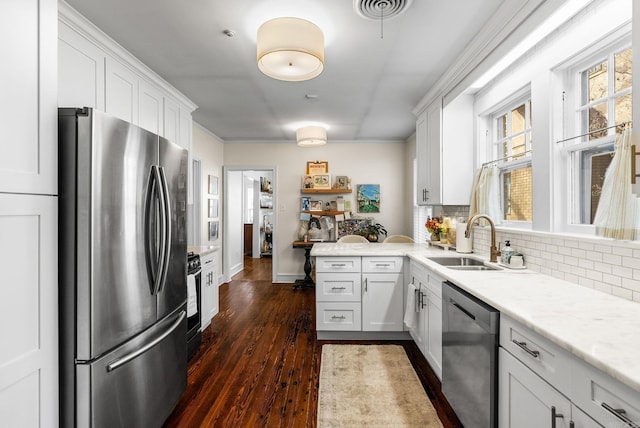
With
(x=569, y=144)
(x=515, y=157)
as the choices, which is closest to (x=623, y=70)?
(x=569, y=144)

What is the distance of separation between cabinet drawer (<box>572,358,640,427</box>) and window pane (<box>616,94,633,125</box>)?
134 centimetres

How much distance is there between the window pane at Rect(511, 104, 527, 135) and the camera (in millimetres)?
2590

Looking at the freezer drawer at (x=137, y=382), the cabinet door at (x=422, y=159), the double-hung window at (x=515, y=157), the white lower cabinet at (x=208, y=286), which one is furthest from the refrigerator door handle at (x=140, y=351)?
the cabinet door at (x=422, y=159)

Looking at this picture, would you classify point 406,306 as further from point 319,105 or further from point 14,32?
point 14,32

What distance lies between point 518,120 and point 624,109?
3.36 feet

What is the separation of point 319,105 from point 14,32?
2975 millimetres

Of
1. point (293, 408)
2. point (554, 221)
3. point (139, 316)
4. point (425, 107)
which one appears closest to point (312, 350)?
point (293, 408)

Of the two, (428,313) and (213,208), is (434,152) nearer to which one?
(428,313)

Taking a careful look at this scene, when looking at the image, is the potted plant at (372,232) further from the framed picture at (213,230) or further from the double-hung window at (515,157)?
the double-hung window at (515,157)

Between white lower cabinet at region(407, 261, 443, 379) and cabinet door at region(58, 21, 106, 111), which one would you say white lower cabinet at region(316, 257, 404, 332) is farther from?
cabinet door at region(58, 21, 106, 111)

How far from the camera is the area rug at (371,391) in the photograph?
2000 millimetres

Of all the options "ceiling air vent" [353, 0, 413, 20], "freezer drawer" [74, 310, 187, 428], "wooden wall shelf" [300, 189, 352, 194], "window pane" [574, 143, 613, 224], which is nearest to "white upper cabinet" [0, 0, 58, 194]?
"freezer drawer" [74, 310, 187, 428]

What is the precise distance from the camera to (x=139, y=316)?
1646mm

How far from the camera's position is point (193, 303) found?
283cm
